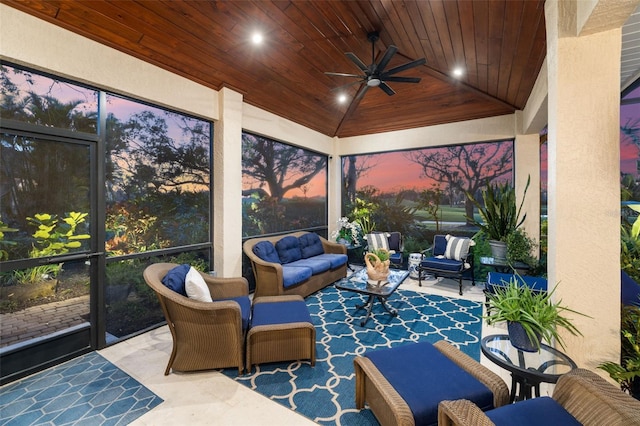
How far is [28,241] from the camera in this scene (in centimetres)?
252

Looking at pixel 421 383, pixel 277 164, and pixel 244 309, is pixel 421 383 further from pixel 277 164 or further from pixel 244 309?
pixel 277 164

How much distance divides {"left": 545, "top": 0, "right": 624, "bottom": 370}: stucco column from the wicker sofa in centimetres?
303

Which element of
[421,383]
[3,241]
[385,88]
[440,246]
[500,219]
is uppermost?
[385,88]

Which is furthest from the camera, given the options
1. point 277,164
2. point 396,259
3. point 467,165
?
point 467,165

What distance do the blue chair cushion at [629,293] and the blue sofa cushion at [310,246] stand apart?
405cm

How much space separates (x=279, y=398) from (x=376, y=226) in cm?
514

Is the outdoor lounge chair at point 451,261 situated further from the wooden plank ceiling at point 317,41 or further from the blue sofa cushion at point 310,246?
the wooden plank ceiling at point 317,41

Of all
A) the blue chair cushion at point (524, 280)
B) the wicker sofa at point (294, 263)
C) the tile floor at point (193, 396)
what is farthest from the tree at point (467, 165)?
A: the tile floor at point (193, 396)

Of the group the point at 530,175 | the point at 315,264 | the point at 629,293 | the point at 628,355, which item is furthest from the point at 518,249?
the point at 315,264

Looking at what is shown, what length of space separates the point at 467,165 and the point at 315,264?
3.92 meters

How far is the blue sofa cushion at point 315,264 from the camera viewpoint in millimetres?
4527

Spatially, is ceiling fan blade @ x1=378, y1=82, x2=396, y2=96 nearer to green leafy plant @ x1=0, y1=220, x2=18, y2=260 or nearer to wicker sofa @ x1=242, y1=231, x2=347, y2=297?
wicker sofa @ x1=242, y1=231, x2=347, y2=297

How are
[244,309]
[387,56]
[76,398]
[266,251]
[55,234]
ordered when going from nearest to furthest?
[76,398]
[55,234]
[244,309]
[387,56]
[266,251]

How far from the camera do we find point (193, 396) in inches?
87.0
